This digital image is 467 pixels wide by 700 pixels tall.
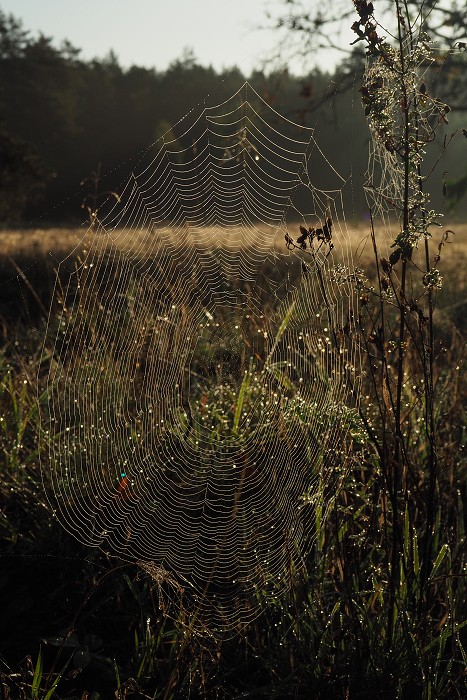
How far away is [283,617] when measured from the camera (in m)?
2.55

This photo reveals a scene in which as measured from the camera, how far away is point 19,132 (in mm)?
39719

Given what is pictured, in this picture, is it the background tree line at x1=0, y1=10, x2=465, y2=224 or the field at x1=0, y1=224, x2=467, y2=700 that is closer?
the field at x1=0, y1=224, x2=467, y2=700

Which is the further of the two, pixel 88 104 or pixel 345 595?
pixel 88 104

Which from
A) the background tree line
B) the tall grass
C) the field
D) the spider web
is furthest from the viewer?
the background tree line

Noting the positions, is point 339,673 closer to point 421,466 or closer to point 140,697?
point 140,697

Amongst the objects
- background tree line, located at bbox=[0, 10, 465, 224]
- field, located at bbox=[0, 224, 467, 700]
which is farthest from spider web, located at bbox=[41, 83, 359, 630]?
background tree line, located at bbox=[0, 10, 465, 224]

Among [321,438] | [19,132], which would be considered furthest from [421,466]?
[19,132]

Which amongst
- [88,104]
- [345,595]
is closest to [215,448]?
[345,595]

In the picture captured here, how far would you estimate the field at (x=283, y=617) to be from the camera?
2.27 meters

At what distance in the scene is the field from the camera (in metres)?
2.27

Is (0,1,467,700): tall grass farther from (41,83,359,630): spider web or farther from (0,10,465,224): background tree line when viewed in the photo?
(0,10,465,224): background tree line

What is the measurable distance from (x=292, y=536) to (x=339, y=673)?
1.83ft

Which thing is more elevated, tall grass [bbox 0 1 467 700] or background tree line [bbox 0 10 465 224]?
background tree line [bbox 0 10 465 224]

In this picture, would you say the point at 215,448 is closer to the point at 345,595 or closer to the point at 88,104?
the point at 345,595
